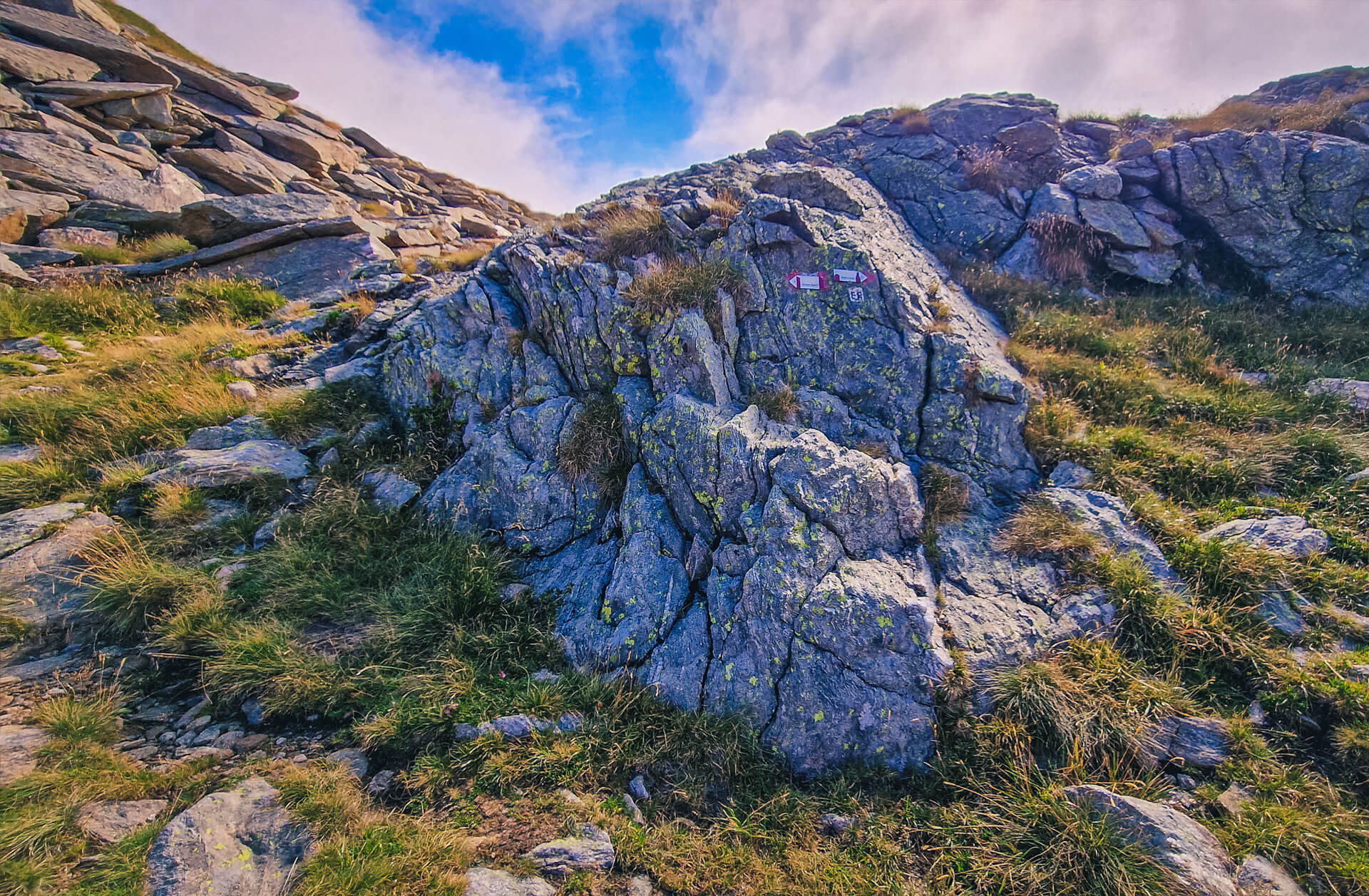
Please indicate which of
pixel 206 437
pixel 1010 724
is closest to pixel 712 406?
pixel 1010 724

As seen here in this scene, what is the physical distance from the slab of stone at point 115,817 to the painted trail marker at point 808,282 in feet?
33.8

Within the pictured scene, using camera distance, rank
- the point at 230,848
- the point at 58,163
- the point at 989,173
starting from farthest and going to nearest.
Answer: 1. the point at 989,173
2. the point at 58,163
3. the point at 230,848

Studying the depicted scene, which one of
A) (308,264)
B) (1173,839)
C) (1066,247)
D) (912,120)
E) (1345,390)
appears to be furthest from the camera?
(912,120)

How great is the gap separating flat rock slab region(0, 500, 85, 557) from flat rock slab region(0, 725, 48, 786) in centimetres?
282

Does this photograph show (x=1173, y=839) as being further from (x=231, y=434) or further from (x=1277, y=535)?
(x=231, y=434)

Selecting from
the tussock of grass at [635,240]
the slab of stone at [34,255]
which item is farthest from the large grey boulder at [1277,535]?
the slab of stone at [34,255]

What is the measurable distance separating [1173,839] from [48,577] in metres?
12.1

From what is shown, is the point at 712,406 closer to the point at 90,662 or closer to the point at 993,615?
the point at 993,615

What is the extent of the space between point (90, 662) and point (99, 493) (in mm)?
2997

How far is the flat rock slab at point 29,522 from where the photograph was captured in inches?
223

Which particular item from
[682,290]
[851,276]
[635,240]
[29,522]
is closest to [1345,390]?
[851,276]

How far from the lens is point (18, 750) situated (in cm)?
405

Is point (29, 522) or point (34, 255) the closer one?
point (29, 522)

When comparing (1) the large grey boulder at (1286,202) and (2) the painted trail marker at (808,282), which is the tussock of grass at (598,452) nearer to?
(2) the painted trail marker at (808,282)
